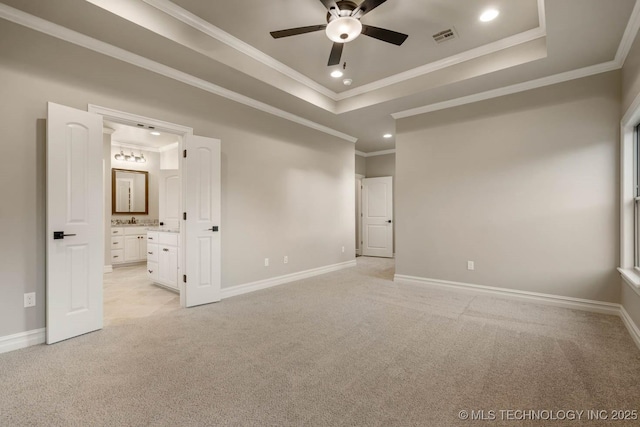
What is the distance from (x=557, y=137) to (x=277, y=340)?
4022 mm

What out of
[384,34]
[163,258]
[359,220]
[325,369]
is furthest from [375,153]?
[325,369]

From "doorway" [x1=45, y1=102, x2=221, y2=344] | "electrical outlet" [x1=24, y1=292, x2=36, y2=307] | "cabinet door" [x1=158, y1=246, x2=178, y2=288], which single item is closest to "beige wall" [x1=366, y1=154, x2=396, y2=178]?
"cabinet door" [x1=158, y1=246, x2=178, y2=288]

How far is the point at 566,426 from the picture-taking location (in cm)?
160

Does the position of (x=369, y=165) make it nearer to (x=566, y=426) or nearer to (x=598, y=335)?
(x=598, y=335)

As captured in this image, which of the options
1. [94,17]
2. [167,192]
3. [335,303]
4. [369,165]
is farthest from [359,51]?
[369,165]

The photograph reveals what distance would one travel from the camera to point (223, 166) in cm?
410

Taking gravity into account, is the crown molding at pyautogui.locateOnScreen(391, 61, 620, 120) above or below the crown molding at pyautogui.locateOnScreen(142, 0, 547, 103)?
below

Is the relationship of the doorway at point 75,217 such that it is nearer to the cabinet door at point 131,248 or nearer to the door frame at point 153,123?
the door frame at point 153,123

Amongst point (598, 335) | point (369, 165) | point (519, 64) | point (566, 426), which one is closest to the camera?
point (566, 426)

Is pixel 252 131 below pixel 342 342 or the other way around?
the other way around

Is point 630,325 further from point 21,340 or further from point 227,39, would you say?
point 21,340

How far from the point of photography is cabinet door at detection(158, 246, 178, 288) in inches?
Result: 169

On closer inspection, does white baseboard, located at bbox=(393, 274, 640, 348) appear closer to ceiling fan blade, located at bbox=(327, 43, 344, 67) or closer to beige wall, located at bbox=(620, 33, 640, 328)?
beige wall, located at bbox=(620, 33, 640, 328)

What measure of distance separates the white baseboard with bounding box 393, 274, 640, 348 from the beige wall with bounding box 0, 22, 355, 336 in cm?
223
